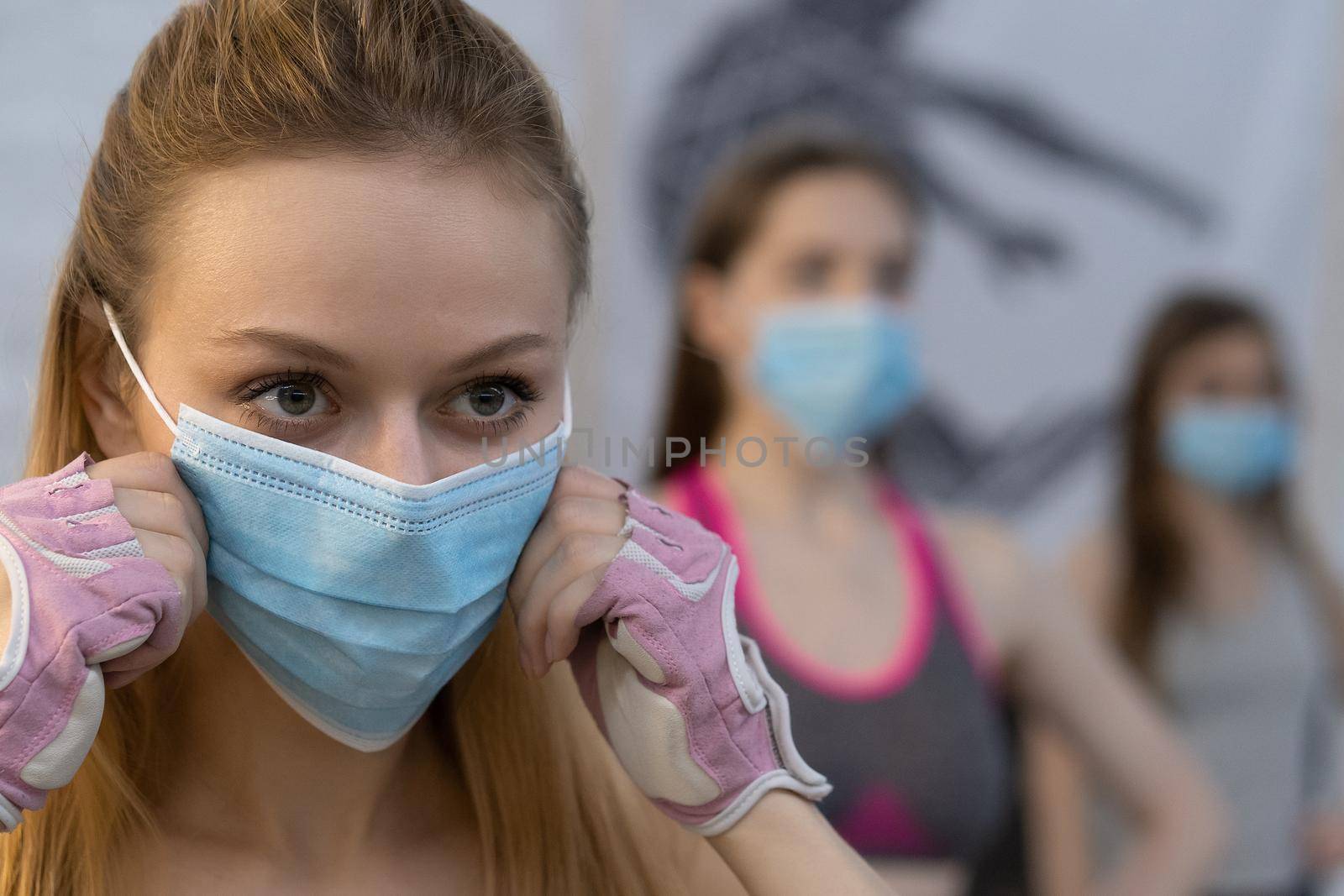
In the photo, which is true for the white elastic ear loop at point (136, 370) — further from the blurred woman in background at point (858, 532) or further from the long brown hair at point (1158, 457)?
the long brown hair at point (1158, 457)

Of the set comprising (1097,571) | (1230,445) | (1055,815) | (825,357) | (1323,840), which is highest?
(825,357)

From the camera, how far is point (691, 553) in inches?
46.1

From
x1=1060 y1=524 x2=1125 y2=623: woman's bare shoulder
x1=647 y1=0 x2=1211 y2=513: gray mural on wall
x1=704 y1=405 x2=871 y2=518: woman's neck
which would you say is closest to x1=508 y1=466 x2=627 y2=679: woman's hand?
x1=704 y1=405 x2=871 y2=518: woman's neck

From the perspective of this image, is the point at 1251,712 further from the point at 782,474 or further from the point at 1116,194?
the point at 782,474

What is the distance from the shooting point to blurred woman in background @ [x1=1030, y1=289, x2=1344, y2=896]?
10.9 feet

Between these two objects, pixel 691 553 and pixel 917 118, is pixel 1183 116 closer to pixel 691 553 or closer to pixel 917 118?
pixel 917 118

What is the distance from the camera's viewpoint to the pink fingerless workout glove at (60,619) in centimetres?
93

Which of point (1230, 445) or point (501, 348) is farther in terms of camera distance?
point (1230, 445)

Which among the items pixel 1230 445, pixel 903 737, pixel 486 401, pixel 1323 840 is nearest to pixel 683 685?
pixel 486 401

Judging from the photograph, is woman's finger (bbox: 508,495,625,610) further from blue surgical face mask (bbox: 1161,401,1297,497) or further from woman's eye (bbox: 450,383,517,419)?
blue surgical face mask (bbox: 1161,401,1297,497)

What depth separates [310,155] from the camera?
1.08 m

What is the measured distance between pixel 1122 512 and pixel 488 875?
2.66m

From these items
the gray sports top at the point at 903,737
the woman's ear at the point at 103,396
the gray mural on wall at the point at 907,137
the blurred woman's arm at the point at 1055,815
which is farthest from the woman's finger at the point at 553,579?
the gray mural on wall at the point at 907,137

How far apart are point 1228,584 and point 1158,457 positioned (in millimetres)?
358
